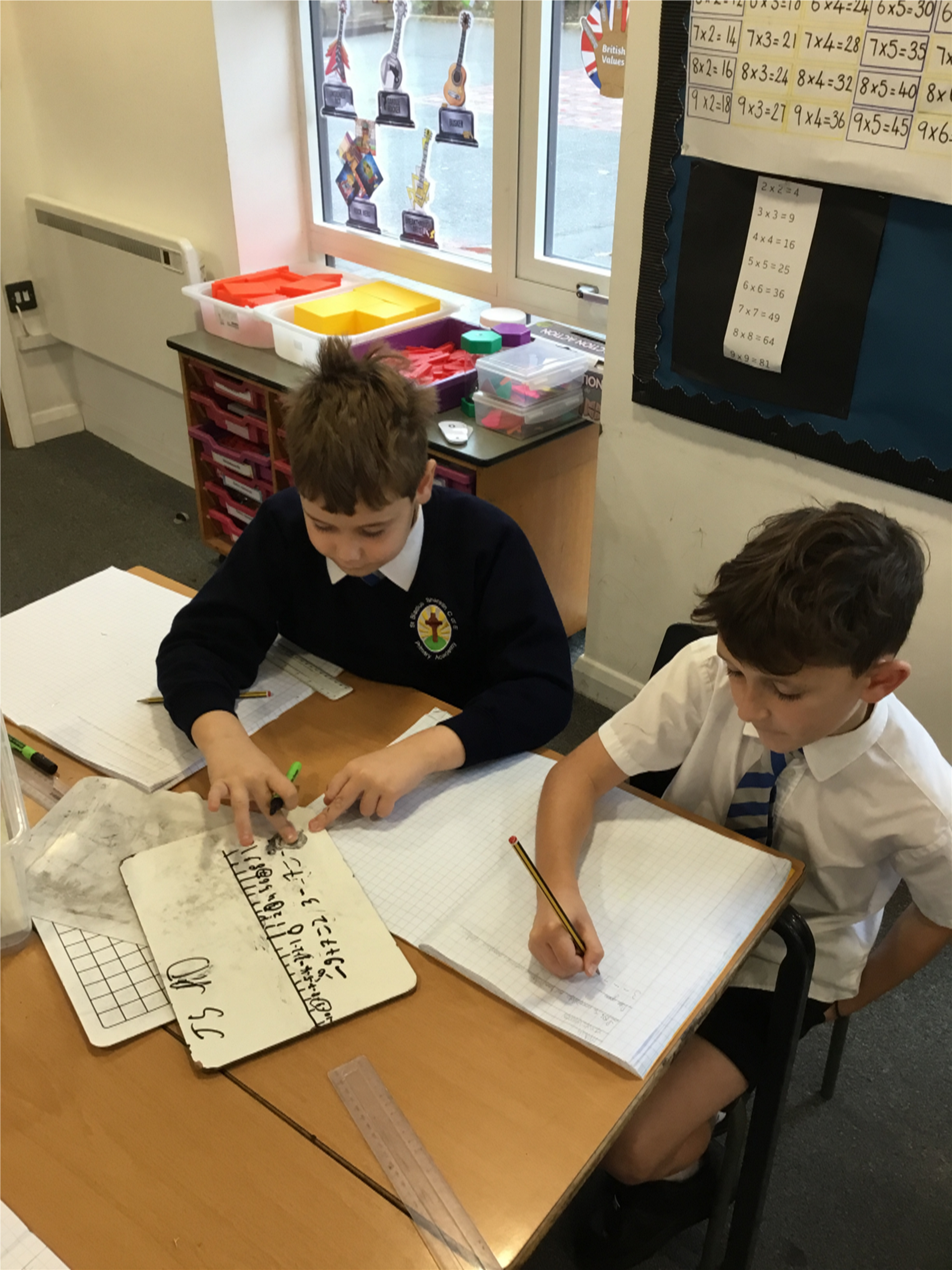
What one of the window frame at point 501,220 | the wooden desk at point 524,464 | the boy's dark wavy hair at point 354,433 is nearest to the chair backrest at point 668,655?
the boy's dark wavy hair at point 354,433

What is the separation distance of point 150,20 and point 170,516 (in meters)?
1.42

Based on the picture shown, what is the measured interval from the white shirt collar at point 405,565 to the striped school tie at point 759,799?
491 millimetres

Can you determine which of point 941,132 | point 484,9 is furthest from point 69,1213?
point 484,9

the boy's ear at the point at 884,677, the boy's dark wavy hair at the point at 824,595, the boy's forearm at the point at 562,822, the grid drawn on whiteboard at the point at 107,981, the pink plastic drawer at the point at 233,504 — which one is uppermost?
the boy's dark wavy hair at the point at 824,595

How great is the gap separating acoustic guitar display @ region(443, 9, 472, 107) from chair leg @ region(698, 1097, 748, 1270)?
232cm

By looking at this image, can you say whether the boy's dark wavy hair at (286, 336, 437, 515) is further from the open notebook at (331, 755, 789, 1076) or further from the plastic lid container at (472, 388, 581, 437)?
the plastic lid container at (472, 388, 581, 437)

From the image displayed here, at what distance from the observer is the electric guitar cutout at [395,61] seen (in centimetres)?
253

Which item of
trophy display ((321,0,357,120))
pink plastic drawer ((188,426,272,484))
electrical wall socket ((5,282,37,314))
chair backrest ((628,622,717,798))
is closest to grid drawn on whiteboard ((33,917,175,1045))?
chair backrest ((628,622,717,798))

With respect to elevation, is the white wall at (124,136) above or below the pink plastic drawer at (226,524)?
above

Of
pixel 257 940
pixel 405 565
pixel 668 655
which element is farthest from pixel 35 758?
pixel 668 655

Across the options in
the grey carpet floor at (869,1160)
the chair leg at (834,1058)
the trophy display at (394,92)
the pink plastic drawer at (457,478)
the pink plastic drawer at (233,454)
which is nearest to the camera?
the grey carpet floor at (869,1160)

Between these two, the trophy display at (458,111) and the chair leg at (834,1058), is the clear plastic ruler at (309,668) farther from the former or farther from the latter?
the trophy display at (458,111)

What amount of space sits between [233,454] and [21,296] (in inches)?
58.2

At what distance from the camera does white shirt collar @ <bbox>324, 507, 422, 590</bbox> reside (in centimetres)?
129
